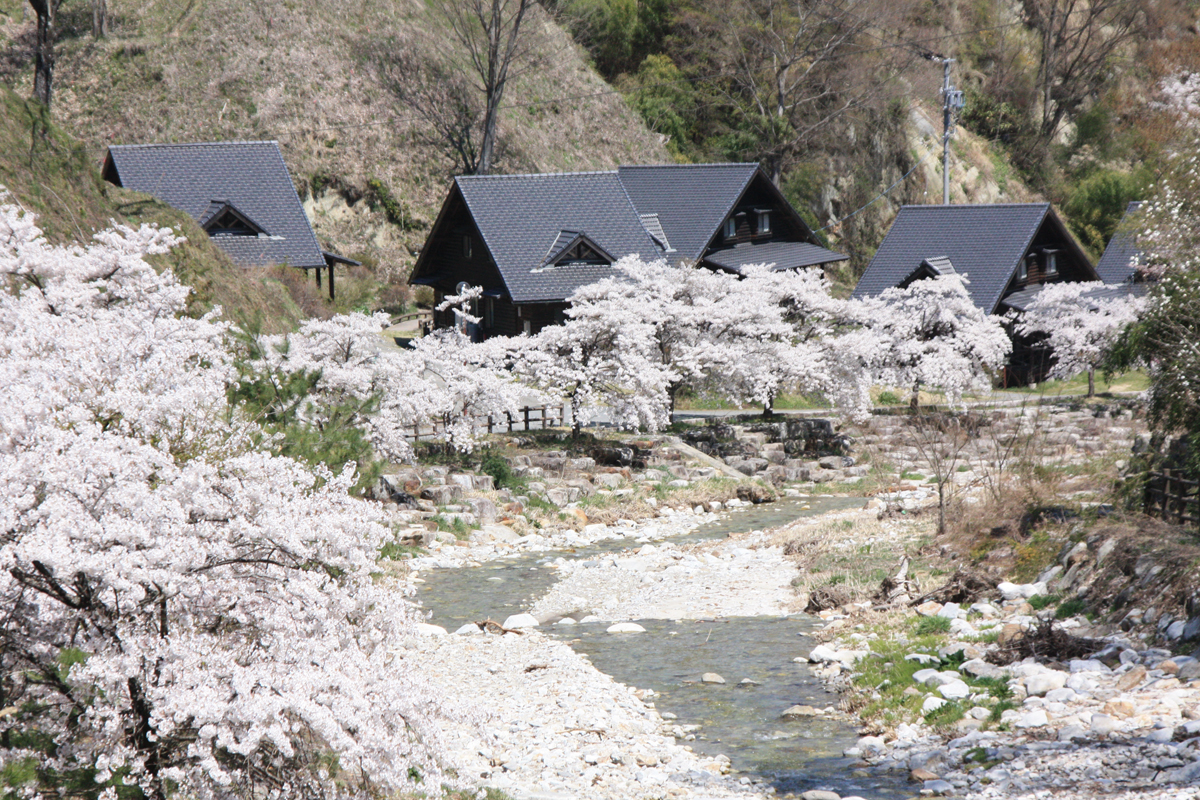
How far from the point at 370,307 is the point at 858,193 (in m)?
28.5

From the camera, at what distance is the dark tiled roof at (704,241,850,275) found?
38000 millimetres

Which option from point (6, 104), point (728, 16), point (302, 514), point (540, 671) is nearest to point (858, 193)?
point (728, 16)

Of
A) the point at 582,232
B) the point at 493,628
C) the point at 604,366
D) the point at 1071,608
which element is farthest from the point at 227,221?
the point at 1071,608

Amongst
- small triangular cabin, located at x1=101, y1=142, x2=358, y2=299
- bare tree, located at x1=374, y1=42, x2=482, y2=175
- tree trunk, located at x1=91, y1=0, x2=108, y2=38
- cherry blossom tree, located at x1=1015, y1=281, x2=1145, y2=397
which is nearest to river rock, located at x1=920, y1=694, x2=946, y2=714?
cherry blossom tree, located at x1=1015, y1=281, x2=1145, y2=397

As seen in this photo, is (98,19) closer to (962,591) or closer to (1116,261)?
(1116,261)

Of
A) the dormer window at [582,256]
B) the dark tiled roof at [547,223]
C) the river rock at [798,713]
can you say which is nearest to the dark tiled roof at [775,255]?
the dark tiled roof at [547,223]

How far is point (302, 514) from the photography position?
609 cm

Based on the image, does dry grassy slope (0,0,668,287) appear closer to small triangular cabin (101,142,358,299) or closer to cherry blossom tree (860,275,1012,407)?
small triangular cabin (101,142,358,299)

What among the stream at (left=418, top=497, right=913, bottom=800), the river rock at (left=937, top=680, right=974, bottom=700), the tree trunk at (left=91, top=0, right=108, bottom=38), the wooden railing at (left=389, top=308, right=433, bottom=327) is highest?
the tree trunk at (left=91, top=0, right=108, bottom=38)

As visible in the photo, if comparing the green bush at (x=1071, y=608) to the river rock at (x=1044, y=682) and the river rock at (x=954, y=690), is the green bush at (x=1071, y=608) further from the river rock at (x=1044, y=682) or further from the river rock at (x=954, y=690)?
the river rock at (x=954, y=690)

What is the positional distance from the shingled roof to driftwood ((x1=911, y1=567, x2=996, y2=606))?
82.6ft

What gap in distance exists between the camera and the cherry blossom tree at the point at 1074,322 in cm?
3080

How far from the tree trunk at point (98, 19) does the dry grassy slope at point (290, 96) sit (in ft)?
1.79

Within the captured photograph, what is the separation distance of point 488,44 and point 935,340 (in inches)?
1180
